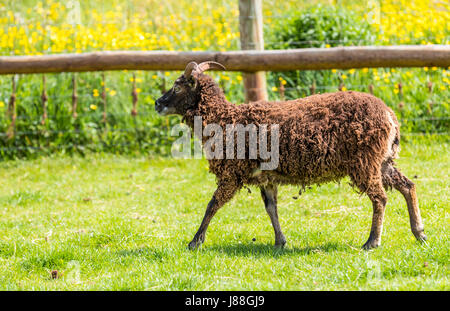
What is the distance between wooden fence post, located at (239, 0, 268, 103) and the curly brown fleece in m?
2.71

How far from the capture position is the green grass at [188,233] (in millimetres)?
4777

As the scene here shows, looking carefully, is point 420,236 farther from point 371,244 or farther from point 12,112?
point 12,112

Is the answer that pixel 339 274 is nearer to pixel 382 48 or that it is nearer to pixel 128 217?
pixel 128 217

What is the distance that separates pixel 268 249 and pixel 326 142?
42.5 inches

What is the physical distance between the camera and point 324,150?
5.44 metres

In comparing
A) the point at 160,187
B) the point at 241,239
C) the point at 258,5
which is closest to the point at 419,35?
the point at 258,5

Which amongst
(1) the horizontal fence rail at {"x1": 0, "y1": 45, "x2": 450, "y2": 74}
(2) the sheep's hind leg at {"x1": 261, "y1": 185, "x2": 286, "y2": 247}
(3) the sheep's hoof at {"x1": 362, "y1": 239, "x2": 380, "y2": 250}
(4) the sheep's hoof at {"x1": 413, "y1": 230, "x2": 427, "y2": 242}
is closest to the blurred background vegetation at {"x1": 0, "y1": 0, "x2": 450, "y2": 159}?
(1) the horizontal fence rail at {"x1": 0, "y1": 45, "x2": 450, "y2": 74}

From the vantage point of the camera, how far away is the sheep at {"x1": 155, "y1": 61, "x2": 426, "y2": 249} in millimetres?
5422

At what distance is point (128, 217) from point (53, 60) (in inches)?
115

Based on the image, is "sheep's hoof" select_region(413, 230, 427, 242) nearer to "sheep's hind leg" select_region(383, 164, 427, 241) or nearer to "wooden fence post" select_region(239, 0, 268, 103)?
"sheep's hind leg" select_region(383, 164, 427, 241)

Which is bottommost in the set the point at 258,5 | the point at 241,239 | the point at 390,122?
the point at 241,239

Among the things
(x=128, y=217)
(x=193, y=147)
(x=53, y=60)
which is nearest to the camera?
(x=128, y=217)

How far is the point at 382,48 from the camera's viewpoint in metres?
8.04

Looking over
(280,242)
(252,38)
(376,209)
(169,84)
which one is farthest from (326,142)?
(169,84)
